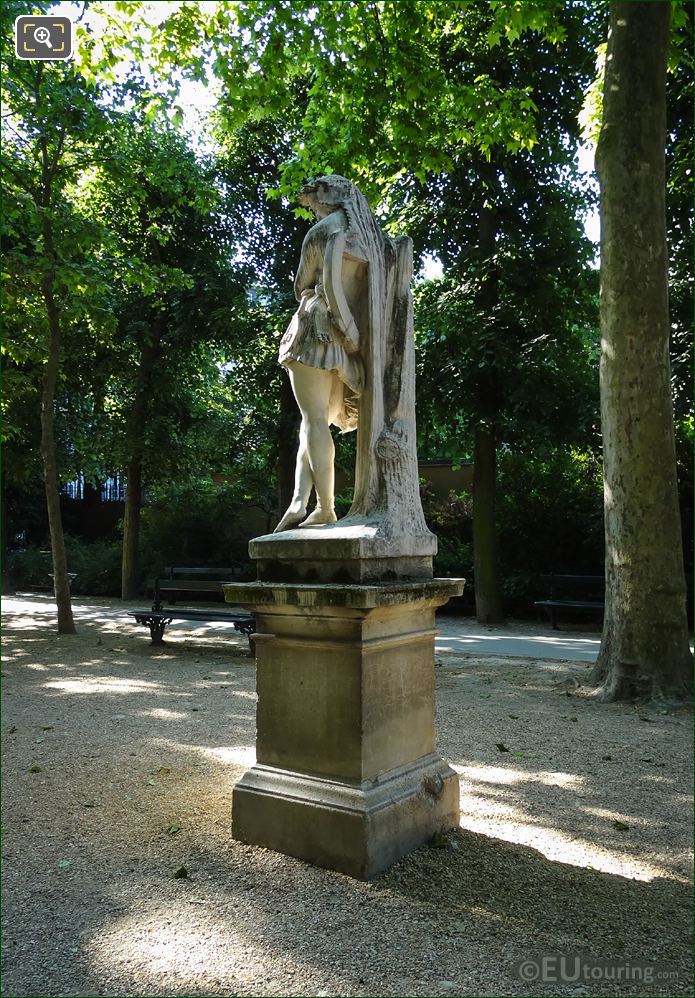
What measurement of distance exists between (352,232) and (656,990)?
11.7 feet

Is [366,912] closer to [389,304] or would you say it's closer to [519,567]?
[389,304]

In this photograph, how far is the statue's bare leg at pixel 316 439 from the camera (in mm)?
4215

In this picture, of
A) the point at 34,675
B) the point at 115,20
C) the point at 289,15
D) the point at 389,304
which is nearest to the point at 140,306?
the point at 115,20

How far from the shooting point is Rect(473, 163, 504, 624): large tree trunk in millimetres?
12531

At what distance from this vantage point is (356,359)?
4207 millimetres

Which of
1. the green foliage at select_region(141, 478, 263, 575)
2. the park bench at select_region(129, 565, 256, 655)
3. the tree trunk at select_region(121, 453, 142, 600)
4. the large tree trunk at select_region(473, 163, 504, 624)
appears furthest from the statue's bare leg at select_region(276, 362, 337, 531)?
the green foliage at select_region(141, 478, 263, 575)

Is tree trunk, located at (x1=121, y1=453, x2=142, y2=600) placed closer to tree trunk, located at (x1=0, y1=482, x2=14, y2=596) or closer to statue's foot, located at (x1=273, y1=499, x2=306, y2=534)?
tree trunk, located at (x1=0, y1=482, x2=14, y2=596)

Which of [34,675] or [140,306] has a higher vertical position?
[140,306]

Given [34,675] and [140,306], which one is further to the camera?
[140,306]

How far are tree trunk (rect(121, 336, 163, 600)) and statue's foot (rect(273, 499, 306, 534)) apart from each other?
13.3 m

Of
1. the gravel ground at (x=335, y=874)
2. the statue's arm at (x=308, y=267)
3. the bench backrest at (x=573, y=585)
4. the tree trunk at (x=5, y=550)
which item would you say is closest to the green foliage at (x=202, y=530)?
the tree trunk at (x=5, y=550)

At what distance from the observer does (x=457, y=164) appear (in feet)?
39.9

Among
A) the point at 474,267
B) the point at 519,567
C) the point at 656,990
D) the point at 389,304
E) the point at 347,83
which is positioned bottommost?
the point at 656,990

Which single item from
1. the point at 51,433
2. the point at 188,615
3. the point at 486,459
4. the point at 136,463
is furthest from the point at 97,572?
the point at 486,459
